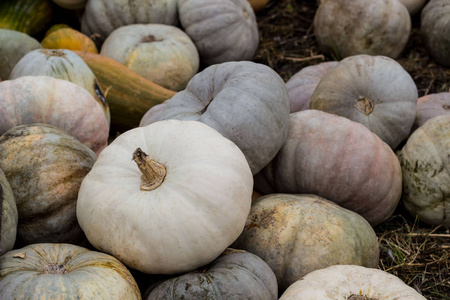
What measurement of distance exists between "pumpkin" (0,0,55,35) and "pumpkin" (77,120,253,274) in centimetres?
309

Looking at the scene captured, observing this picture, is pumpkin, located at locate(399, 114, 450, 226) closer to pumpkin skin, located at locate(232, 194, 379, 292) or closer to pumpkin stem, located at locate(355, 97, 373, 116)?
pumpkin stem, located at locate(355, 97, 373, 116)

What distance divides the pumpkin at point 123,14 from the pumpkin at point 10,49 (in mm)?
771

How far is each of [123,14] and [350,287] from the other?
343cm

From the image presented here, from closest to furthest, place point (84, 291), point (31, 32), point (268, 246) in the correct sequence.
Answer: point (84, 291) → point (268, 246) → point (31, 32)

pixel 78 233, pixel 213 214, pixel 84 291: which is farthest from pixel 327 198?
pixel 84 291

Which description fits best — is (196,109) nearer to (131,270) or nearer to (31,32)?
(131,270)

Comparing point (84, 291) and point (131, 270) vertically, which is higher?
point (84, 291)

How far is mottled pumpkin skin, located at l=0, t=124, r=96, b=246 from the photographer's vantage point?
248 centimetres

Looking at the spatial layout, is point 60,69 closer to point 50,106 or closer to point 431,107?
point 50,106

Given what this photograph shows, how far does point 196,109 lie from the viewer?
9.73ft

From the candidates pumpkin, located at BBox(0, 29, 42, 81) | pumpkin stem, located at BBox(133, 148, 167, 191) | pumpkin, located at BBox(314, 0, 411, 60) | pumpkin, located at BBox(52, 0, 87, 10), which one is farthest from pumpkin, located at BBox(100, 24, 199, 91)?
pumpkin stem, located at BBox(133, 148, 167, 191)

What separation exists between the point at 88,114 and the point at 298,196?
1.22 metres

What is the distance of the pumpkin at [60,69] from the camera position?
353 centimetres

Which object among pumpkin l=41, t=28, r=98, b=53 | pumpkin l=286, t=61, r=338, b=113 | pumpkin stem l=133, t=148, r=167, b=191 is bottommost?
pumpkin l=286, t=61, r=338, b=113
